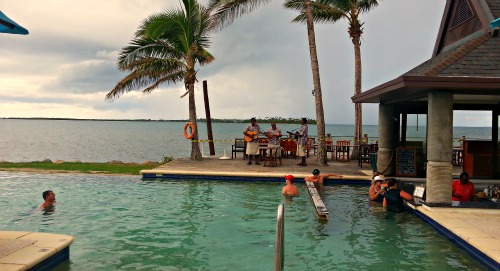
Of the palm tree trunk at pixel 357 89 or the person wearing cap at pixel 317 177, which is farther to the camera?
the palm tree trunk at pixel 357 89

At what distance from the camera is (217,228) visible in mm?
9477

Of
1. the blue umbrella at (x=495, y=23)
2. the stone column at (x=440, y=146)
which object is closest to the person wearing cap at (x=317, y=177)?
the stone column at (x=440, y=146)

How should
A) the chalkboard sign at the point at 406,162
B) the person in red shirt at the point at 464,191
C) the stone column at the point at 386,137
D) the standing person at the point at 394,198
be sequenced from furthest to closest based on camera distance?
1. the stone column at the point at 386,137
2. the chalkboard sign at the point at 406,162
3. the standing person at the point at 394,198
4. the person in red shirt at the point at 464,191

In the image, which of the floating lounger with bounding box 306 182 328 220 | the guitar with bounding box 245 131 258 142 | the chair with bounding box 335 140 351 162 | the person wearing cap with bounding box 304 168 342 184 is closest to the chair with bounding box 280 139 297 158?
the chair with bounding box 335 140 351 162

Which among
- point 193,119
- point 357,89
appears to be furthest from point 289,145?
point 193,119

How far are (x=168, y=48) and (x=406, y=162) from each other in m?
11.6

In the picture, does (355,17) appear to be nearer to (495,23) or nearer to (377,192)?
(377,192)

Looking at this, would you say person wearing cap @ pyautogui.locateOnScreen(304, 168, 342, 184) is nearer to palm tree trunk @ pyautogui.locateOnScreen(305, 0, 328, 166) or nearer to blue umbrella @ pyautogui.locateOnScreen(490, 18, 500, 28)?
palm tree trunk @ pyautogui.locateOnScreen(305, 0, 328, 166)

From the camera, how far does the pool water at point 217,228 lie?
7.26 metres

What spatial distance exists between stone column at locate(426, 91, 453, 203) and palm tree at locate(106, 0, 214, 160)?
38.2 feet

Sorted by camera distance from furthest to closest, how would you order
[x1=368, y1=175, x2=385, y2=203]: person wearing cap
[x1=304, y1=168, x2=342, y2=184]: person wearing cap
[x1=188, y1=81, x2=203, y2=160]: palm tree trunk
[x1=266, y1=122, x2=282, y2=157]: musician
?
[x1=188, y1=81, x2=203, y2=160]: palm tree trunk, [x1=266, y1=122, x2=282, y2=157]: musician, [x1=304, y1=168, x2=342, y2=184]: person wearing cap, [x1=368, y1=175, x2=385, y2=203]: person wearing cap

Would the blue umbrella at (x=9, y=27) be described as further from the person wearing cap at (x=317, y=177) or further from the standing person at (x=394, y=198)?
the person wearing cap at (x=317, y=177)

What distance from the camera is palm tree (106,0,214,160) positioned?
19.0 metres

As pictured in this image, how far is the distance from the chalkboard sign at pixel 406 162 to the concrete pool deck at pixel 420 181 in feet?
1.55
